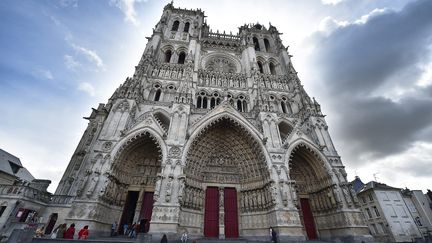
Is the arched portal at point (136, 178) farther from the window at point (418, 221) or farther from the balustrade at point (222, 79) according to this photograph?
the window at point (418, 221)

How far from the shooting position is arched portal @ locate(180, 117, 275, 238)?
40.0 feet

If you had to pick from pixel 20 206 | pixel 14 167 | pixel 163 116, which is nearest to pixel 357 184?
pixel 163 116

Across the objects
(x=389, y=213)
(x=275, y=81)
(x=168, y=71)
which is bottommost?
(x=389, y=213)

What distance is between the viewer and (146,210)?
12555 millimetres

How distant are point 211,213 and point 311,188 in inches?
323

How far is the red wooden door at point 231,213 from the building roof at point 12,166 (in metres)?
20.4

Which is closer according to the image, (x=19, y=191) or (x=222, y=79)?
(x=19, y=191)

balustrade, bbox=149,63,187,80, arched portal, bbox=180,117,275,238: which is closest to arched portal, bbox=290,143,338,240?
arched portal, bbox=180,117,275,238

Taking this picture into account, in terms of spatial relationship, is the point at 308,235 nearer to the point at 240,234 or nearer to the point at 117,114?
the point at 240,234

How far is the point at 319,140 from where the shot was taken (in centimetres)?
1488

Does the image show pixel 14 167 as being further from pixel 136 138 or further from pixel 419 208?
pixel 419 208

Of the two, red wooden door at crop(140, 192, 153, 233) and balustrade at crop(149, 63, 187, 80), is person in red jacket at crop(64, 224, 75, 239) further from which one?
balustrade at crop(149, 63, 187, 80)

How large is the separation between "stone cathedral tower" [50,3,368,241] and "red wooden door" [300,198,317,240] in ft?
0.23

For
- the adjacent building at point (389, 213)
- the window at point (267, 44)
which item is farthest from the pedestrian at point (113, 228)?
the window at point (267, 44)
